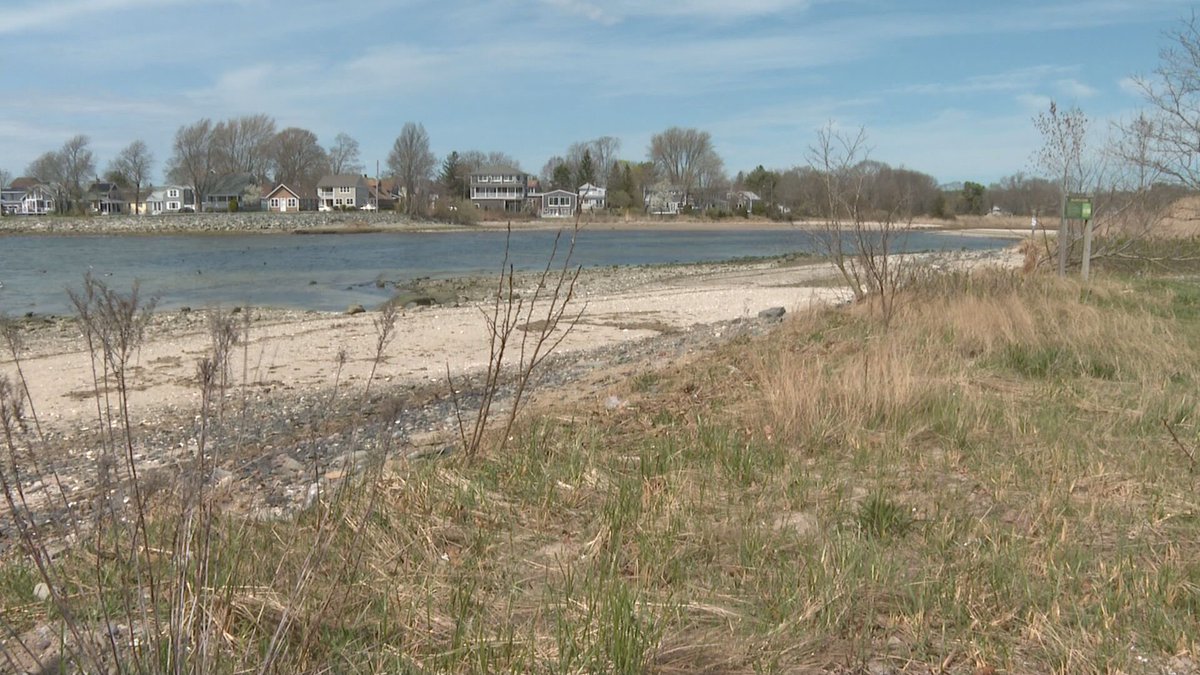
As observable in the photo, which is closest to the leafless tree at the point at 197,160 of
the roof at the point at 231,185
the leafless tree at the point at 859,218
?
the roof at the point at 231,185

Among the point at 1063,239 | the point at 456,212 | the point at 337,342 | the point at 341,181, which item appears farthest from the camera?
the point at 341,181

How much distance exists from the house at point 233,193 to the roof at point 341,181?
7.81 metres

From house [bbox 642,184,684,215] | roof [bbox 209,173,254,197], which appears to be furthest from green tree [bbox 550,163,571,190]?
roof [bbox 209,173,254,197]

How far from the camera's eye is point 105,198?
118625 millimetres

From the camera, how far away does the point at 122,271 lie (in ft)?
128

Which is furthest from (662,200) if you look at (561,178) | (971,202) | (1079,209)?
(1079,209)

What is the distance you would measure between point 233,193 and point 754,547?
124m

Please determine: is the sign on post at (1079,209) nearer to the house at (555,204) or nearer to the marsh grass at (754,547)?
the marsh grass at (754,547)

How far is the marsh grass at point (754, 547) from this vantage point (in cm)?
321

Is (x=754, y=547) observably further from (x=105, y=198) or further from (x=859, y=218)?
(x=105, y=198)

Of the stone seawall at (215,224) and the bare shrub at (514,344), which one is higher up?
the stone seawall at (215,224)

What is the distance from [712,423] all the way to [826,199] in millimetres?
8673

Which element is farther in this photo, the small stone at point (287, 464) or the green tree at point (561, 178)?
the green tree at point (561, 178)

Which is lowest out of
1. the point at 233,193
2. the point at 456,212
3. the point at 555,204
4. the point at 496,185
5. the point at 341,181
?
the point at 456,212
